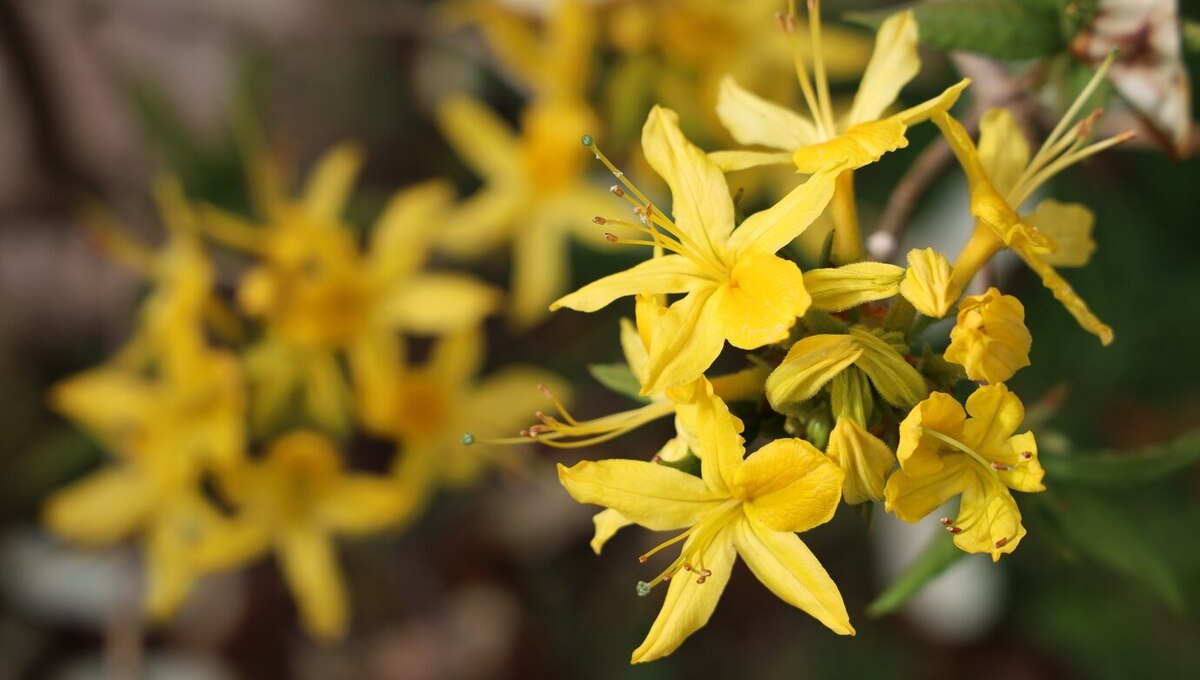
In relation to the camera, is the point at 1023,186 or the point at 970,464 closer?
the point at 970,464

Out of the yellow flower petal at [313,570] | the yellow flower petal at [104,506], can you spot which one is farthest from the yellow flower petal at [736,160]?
the yellow flower petal at [104,506]

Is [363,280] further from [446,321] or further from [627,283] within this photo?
[627,283]

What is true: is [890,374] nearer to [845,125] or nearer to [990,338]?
[990,338]

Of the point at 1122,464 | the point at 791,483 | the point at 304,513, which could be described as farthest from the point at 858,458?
the point at 304,513

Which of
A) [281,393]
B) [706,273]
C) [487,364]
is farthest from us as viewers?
[487,364]

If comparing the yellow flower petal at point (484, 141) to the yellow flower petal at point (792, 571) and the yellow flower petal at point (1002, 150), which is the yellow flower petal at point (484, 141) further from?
the yellow flower petal at point (792, 571)

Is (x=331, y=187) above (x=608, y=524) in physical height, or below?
below

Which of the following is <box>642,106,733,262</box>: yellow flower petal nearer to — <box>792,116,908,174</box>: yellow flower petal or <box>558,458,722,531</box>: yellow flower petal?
<box>792,116,908,174</box>: yellow flower petal
